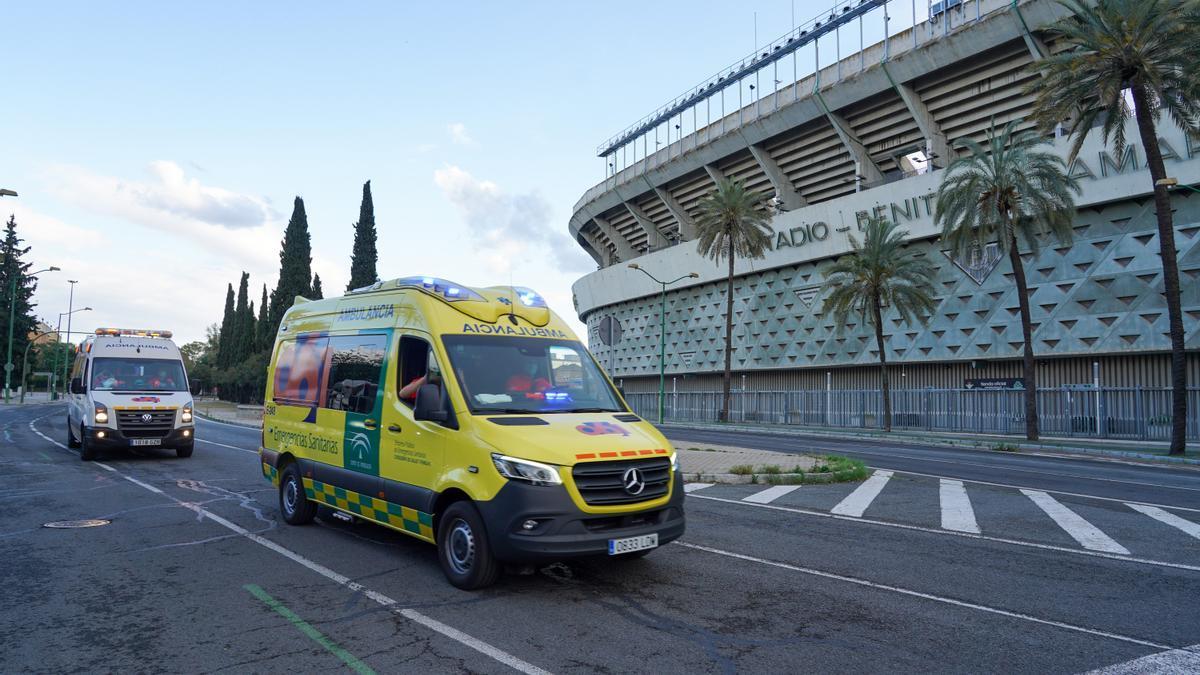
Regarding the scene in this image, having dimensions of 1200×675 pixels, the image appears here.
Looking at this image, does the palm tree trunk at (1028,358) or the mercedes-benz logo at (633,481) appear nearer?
the mercedes-benz logo at (633,481)

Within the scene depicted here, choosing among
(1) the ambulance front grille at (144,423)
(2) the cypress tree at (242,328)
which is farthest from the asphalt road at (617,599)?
(2) the cypress tree at (242,328)

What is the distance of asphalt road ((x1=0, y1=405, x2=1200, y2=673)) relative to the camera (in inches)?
181

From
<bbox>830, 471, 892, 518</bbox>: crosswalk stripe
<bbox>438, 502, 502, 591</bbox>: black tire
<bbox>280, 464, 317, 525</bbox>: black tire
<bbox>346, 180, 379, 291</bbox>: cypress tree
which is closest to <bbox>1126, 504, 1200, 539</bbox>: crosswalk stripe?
<bbox>830, 471, 892, 518</bbox>: crosswalk stripe

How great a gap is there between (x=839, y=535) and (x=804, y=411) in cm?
3245

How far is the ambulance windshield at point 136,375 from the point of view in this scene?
1557cm

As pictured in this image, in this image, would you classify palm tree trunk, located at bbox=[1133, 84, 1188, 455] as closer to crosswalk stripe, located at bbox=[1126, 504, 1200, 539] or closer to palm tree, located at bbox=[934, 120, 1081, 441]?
palm tree, located at bbox=[934, 120, 1081, 441]

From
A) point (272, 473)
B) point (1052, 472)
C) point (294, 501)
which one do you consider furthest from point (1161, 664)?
point (1052, 472)

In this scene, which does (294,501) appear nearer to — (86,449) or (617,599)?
(617,599)

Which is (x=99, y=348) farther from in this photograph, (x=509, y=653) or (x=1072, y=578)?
(x=1072, y=578)

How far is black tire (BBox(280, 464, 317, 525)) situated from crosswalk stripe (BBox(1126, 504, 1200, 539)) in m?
10.2

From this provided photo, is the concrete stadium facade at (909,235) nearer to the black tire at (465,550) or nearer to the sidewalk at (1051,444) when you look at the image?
the sidewalk at (1051,444)

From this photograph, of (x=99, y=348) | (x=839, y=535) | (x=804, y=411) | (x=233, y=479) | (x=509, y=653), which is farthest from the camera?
(x=804, y=411)

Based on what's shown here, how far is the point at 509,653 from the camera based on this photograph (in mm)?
4602

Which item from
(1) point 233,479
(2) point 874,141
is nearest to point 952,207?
(2) point 874,141
